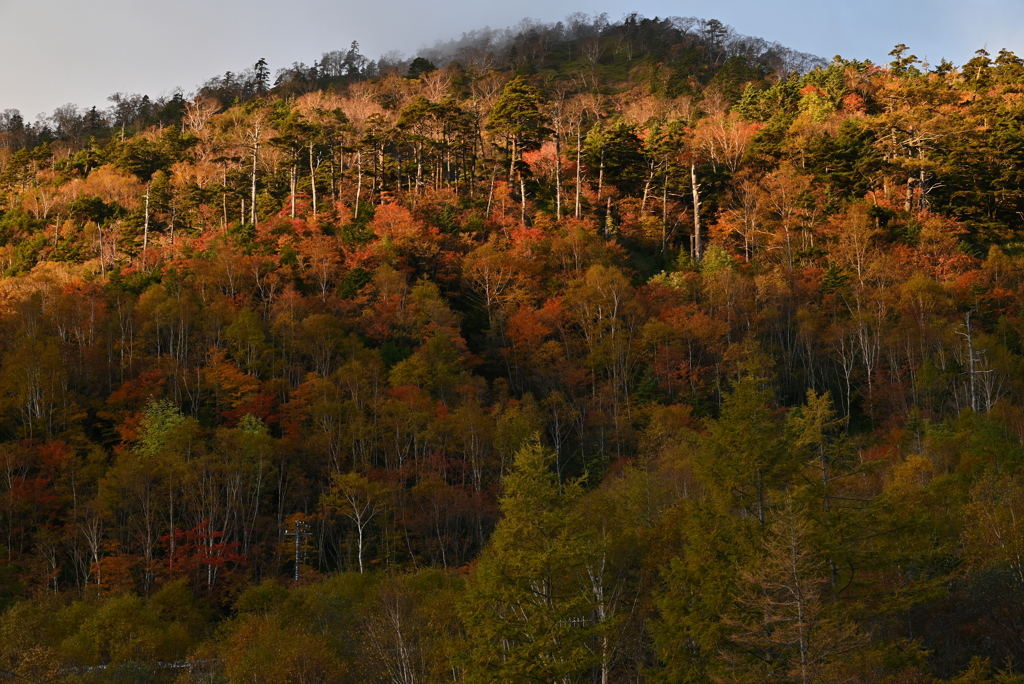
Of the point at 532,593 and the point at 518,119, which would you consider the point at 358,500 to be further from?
the point at 518,119

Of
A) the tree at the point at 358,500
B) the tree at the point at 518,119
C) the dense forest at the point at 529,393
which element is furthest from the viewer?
the tree at the point at 518,119

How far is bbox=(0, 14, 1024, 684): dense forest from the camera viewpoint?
22.6m

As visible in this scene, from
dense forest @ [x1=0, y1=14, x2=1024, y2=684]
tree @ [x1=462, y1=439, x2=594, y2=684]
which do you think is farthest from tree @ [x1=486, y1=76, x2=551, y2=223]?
tree @ [x1=462, y1=439, x2=594, y2=684]

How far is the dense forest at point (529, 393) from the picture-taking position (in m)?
22.6

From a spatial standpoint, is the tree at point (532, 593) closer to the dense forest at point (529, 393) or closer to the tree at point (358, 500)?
the dense forest at point (529, 393)

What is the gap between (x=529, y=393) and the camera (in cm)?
4975

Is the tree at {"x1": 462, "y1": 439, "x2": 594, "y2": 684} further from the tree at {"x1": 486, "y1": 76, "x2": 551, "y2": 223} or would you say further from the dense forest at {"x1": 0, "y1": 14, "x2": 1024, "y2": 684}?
the tree at {"x1": 486, "y1": 76, "x2": 551, "y2": 223}

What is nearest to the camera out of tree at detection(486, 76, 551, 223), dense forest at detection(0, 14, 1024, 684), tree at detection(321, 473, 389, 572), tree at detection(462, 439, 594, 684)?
tree at detection(462, 439, 594, 684)

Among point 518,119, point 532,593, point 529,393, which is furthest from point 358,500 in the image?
point 518,119

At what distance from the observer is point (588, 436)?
49.5 metres

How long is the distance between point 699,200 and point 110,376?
49.8 meters

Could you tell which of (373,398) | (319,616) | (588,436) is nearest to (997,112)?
(588,436)

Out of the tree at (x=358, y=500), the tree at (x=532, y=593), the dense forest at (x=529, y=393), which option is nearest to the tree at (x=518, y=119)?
the dense forest at (x=529, y=393)

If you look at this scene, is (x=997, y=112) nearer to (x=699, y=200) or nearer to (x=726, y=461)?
(x=699, y=200)
